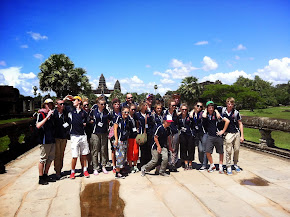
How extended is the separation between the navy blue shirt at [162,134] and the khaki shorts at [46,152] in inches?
88.5

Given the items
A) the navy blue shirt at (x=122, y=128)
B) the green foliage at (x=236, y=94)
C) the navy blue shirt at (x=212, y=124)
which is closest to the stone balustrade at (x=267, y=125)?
the navy blue shirt at (x=212, y=124)

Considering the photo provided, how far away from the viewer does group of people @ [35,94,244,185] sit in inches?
186

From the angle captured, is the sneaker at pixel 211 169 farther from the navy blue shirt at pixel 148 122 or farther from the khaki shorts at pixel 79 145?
the khaki shorts at pixel 79 145

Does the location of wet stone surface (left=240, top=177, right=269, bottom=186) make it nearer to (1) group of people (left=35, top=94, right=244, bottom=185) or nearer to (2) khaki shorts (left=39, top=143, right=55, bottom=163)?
(1) group of people (left=35, top=94, right=244, bottom=185)

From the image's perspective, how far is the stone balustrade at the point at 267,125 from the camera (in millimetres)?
6071

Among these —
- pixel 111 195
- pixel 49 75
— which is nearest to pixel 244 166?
pixel 111 195

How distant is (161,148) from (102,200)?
1888 millimetres

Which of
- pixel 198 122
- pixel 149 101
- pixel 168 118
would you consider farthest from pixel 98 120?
pixel 198 122

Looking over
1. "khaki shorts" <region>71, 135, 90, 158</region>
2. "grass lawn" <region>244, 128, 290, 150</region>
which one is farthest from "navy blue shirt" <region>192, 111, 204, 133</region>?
"grass lawn" <region>244, 128, 290, 150</region>

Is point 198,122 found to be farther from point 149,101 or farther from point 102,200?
point 102,200

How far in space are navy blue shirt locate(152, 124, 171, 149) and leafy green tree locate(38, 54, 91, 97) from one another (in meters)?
26.7

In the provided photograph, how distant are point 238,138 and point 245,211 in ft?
7.57

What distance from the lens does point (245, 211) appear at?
3.17 m

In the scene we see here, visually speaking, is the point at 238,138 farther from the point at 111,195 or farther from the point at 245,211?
the point at 111,195
